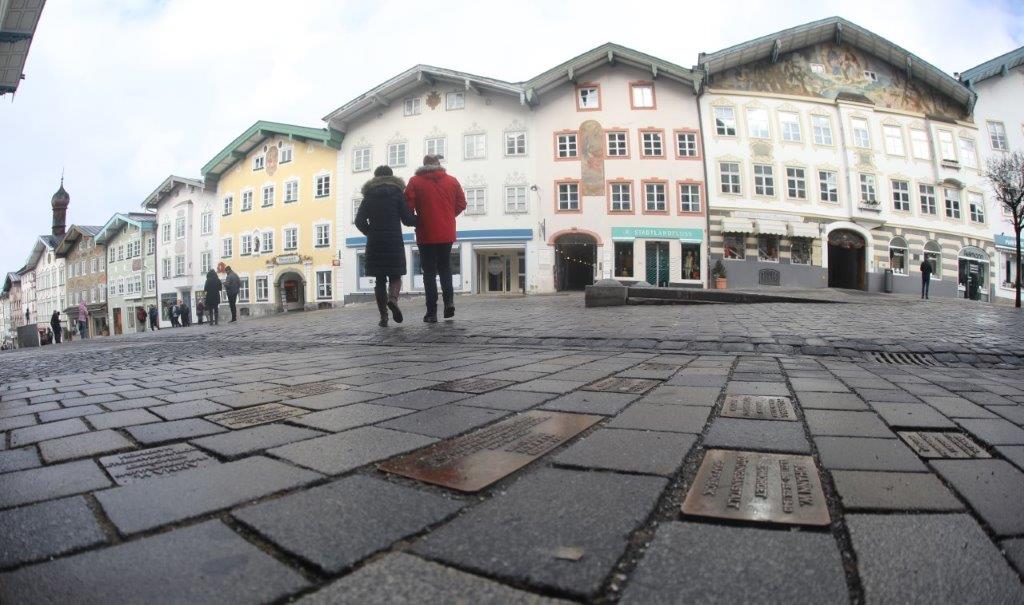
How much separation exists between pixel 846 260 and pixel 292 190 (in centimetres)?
3230

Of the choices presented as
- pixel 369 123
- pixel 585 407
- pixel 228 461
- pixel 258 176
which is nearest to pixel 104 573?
pixel 228 461

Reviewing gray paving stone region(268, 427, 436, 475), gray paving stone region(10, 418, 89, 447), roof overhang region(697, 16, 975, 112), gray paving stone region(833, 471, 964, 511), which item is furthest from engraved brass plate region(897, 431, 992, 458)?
roof overhang region(697, 16, 975, 112)

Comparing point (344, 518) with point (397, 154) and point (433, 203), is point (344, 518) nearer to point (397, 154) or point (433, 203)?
point (433, 203)

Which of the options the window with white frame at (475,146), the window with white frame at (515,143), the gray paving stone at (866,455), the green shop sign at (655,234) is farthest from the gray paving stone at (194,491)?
the window with white frame at (475,146)

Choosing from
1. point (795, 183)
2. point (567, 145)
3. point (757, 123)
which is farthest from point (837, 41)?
point (567, 145)

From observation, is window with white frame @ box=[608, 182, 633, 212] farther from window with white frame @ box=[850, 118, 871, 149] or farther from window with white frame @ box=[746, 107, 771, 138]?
window with white frame @ box=[850, 118, 871, 149]

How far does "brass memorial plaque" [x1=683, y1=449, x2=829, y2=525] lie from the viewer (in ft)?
3.66

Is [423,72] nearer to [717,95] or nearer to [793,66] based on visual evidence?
[717,95]

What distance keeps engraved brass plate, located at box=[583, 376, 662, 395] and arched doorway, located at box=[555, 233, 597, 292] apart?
78.0 feet

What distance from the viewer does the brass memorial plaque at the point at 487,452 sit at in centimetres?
137

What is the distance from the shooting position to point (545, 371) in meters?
3.37

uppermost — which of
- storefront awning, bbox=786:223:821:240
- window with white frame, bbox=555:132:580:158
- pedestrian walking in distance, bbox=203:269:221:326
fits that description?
window with white frame, bbox=555:132:580:158

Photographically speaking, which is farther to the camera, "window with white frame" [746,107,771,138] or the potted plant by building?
"window with white frame" [746,107,771,138]

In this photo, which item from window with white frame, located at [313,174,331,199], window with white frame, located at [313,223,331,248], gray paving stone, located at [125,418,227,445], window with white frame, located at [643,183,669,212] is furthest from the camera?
window with white frame, located at [313,174,331,199]
